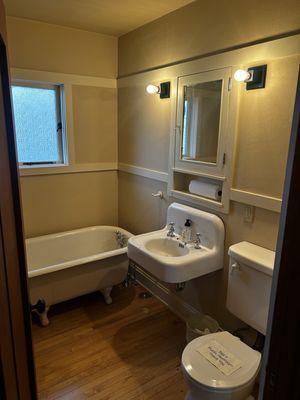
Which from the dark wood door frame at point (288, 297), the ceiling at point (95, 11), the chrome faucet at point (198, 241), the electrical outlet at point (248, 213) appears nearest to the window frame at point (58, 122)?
the ceiling at point (95, 11)

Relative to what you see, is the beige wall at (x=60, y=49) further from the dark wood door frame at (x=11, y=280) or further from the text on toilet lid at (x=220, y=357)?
the text on toilet lid at (x=220, y=357)

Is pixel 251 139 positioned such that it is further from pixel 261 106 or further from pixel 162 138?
pixel 162 138

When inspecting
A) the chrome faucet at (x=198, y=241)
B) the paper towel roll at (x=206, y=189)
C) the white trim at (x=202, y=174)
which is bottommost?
the chrome faucet at (x=198, y=241)

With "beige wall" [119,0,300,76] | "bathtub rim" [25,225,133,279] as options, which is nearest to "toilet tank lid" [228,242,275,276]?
"bathtub rim" [25,225,133,279]

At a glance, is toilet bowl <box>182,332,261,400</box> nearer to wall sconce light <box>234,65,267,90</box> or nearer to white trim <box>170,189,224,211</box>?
white trim <box>170,189,224,211</box>

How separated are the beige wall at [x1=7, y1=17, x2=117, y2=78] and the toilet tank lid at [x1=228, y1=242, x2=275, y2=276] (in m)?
2.28

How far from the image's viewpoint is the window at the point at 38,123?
9.20 feet

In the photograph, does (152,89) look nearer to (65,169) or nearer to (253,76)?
(253,76)

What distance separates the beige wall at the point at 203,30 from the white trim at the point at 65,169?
1025mm

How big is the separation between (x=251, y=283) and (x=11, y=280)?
1382mm

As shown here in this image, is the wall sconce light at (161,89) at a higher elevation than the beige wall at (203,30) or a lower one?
lower

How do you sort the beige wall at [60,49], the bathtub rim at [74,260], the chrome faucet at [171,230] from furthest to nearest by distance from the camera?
1. the beige wall at [60,49]
2. the chrome faucet at [171,230]
3. the bathtub rim at [74,260]

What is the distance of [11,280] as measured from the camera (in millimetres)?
839

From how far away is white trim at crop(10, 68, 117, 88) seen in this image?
2631mm
